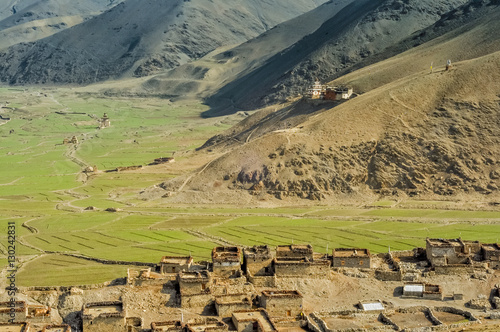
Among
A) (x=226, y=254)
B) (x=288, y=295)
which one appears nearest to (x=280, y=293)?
(x=288, y=295)

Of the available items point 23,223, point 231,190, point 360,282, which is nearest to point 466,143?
point 231,190

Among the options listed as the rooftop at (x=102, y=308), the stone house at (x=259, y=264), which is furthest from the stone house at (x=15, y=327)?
the stone house at (x=259, y=264)

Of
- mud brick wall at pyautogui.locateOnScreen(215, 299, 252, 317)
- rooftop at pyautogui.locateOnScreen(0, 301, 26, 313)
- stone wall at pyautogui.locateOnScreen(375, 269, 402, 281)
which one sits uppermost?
stone wall at pyautogui.locateOnScreen(375, 269, 402, 281)

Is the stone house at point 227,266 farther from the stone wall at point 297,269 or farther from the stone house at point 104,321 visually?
the stone house at point 104,321

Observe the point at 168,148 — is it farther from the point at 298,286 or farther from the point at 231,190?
the point at 298,286

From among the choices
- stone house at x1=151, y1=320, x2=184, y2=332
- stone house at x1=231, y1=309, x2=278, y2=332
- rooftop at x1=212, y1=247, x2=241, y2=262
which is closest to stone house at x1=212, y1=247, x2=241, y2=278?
rooftop at x1=212, y1=247, x2=241, y2=262

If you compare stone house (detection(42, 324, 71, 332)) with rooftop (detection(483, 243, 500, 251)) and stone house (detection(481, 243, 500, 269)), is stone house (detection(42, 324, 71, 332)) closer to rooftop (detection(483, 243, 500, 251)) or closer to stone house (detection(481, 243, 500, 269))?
stone house (detection(481, 243, 500, 269))
